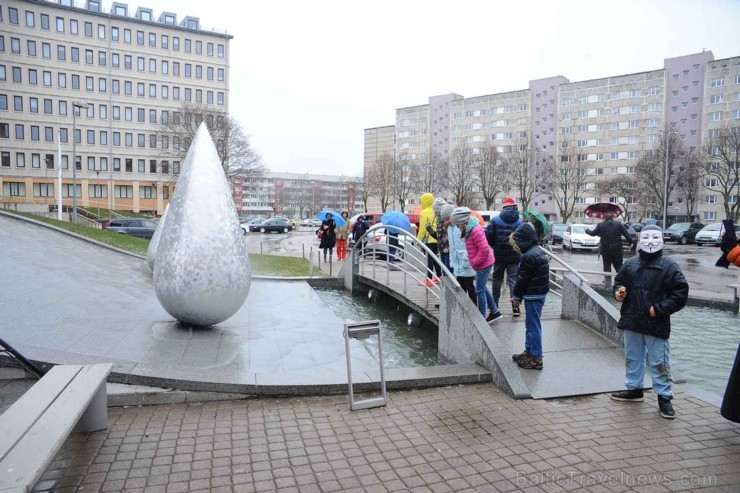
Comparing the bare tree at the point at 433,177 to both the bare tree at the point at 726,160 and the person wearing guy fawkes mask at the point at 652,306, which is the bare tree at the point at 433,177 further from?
the person wearing guy fawkes mask at the point at 652,306

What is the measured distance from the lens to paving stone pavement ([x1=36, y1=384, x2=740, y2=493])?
3.84 metres

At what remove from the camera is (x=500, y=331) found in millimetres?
7578

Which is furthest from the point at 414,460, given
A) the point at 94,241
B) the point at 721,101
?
the point at 721,101

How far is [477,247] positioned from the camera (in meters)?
7.49

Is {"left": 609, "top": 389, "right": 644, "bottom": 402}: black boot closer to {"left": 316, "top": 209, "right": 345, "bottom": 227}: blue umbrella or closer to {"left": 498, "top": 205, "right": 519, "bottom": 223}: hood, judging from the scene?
{"left": 498, "top": 205, "right": 519, "bottom": 223}: hood

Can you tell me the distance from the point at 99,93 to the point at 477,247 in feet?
240

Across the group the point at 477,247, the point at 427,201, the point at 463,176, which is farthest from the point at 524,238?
the point at 463,176

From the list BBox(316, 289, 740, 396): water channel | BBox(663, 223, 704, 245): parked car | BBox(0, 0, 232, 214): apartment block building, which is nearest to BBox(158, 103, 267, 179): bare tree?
BBox(0, 0, 232, 214): apartment block building

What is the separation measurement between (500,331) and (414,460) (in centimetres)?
373

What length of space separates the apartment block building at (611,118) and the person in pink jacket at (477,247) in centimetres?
5969

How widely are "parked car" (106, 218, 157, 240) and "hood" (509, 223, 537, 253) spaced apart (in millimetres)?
27411

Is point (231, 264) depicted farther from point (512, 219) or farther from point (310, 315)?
point (512, 219)

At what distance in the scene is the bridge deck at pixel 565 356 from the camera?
19.2 ft

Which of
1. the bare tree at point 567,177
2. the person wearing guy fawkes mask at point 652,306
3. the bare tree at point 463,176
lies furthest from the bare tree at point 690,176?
the person wearing guy fawkes mask at point 652,306
